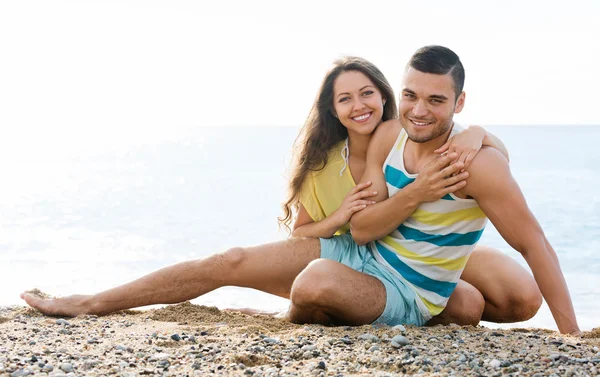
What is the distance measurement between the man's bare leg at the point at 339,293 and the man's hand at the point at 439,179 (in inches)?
24.5

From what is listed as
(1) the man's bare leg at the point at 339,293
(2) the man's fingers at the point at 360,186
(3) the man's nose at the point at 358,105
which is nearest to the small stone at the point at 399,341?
(1) the man's bare leg at the point at 339,293

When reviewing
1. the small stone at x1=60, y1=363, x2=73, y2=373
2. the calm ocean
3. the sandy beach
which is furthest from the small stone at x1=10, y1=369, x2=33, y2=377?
the calm ocean

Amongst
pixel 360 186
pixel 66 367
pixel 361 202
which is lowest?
pixel 66 367

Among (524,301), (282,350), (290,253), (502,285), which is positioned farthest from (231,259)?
(524,301)

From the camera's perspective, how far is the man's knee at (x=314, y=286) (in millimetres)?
4195

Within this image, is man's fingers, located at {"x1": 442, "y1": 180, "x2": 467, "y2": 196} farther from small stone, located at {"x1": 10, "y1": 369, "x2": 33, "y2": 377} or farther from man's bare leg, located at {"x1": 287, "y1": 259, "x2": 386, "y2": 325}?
small stone, located at {"x1": 10, "y1": 369, "x2": 33, "y2": 377}

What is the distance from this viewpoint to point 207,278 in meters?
4.93

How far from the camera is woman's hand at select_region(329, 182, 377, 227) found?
14.8 ft

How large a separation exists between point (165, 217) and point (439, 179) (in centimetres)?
1431

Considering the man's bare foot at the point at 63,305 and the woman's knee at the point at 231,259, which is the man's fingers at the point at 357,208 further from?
the man's bare foot at the point at 63,305

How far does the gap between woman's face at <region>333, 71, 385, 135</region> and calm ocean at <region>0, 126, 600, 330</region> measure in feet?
2.41

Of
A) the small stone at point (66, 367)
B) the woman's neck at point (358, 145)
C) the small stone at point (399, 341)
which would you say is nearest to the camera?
the small stone at point (66, 367)

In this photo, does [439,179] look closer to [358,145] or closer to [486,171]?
[486,171]

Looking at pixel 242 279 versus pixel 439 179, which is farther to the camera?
pixel 242 279
